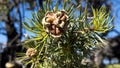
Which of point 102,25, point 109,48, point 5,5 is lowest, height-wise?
point 109,48

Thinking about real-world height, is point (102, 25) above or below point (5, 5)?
above

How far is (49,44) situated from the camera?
0.49m

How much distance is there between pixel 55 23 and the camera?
432 mm

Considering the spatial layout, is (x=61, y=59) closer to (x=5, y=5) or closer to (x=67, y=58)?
(x=67, y=58)

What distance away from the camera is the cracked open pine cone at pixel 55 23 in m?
0.43

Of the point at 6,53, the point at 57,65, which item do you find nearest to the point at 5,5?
the point at 6,53

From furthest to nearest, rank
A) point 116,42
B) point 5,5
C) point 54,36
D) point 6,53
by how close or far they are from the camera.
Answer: point 116,42
point 6,53
point 5,5
point 54,36

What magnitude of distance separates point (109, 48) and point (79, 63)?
3.35m

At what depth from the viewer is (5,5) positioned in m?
2.25

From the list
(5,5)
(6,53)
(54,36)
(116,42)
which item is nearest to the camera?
(54,36)

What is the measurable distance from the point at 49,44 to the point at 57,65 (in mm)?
52

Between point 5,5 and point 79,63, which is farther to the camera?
point 5,5

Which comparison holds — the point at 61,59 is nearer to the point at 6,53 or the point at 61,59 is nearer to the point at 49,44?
the point at 49,44

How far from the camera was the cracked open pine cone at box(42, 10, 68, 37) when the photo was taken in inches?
17.0
